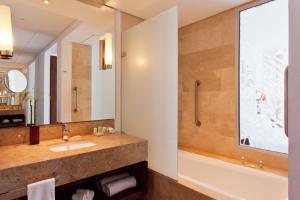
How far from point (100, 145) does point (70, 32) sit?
47.5 inches

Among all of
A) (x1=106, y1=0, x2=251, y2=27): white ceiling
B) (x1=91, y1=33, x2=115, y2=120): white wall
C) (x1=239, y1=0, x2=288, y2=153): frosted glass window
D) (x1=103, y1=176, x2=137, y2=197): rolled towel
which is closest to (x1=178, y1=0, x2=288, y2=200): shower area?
(x1=239, y1=0, x2=288, y2=153): frosted glass window

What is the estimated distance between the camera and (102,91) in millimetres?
2184

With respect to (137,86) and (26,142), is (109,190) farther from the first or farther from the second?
(137,86)

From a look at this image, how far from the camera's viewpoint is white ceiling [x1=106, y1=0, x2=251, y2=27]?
2.05 metres

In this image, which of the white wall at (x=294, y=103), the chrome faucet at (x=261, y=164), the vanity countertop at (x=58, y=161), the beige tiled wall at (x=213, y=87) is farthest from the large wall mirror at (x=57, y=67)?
the white wall at (x=294, y=103)

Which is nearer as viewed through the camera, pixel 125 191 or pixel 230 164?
pixel 125 191

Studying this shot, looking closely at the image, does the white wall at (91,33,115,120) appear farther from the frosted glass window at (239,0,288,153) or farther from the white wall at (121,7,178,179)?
the frosted glass window at (239,0,288,153)

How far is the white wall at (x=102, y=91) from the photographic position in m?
2.12

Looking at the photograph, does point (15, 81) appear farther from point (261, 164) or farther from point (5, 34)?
point (261, 164)

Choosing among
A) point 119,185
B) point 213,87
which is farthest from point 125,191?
point 213,87

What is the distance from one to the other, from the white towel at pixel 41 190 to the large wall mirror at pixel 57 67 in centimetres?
73

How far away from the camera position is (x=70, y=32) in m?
1.95

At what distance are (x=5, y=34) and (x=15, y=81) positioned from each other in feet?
1.31

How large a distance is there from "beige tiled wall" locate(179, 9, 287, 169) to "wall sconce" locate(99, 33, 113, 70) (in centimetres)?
117
